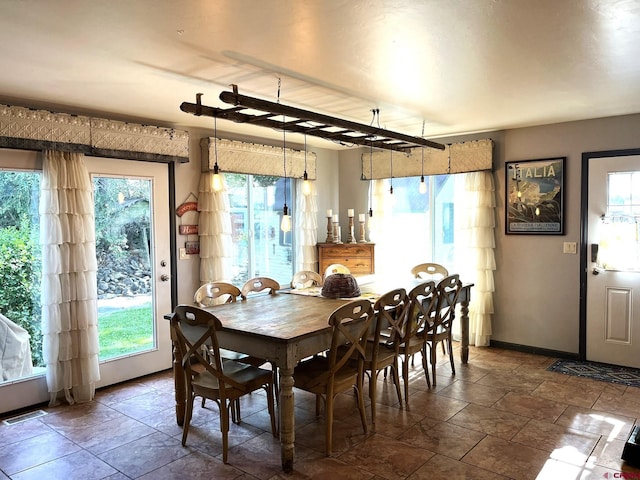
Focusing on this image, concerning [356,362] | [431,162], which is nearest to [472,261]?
[431,162]

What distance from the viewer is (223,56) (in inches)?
106

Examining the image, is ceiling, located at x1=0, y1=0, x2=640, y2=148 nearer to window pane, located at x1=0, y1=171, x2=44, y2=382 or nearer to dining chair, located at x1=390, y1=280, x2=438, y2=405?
window pane, located at x1=0, y1=171, x2=44, y2=382

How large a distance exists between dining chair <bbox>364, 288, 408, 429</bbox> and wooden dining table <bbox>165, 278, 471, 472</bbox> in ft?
1.24

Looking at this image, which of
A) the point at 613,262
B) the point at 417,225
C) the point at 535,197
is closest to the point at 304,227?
the point at 417,225

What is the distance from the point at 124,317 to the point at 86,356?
56cm

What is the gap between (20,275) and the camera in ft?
12.1

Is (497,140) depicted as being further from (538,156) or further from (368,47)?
(368,47)

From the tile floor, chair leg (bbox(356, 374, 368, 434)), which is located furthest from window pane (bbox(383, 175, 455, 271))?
chair leg (bbox(356, 374, 368, 434))

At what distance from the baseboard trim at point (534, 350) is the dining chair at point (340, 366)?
2.61 meters

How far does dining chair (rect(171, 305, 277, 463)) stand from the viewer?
2.78 meters

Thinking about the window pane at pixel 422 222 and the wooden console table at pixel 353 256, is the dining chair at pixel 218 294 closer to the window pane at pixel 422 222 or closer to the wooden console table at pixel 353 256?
the wooden console table at pixel 353 256

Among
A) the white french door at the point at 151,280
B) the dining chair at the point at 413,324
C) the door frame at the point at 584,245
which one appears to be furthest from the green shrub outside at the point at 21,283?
the door frame at the point at 584,245

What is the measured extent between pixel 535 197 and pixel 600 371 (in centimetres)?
178

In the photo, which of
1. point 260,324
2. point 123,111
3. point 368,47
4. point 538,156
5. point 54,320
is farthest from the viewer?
point 538,156
